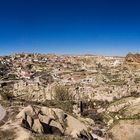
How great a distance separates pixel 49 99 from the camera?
92.4m

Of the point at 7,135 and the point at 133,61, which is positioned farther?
the point at 133,61

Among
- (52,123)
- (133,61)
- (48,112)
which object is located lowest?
(52,123)

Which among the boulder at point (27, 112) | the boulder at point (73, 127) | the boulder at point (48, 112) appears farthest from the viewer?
the boulder at point (48, 112)

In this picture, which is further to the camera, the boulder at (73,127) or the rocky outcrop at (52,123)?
the boulder at (73,127)

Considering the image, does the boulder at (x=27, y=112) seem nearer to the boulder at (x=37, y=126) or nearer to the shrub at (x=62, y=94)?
the boulder at (x=37, y=126)

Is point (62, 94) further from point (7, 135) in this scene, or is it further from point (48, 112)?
point (7, 135)

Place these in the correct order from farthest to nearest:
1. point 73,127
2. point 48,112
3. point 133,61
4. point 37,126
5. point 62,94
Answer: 1. point 133,61
2. point 62,94
3. point 48,112
4. point 73,127
5. point 37,126

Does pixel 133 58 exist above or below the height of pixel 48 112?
above

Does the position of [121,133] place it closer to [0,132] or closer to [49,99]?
[0,132]

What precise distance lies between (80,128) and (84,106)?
1290 inches

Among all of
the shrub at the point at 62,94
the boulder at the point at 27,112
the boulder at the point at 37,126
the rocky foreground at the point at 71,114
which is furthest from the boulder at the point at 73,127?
the shrub at the point at 62,94

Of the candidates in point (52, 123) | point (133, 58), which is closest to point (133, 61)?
point (133, 58)

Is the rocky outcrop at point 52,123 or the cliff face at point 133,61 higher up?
the cliff face at point 133,61

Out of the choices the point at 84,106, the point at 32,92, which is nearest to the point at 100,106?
the point at 84,106
